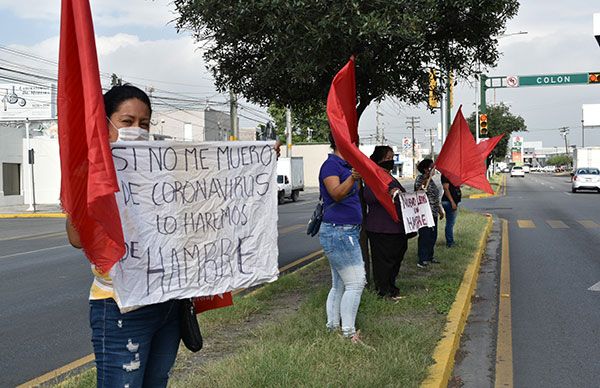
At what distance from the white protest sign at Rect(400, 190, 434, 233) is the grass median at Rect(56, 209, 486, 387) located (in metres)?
0.81

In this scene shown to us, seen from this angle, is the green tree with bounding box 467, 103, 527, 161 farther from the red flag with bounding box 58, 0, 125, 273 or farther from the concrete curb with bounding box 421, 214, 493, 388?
the red flag with bounding box 58, 0, 125, 273

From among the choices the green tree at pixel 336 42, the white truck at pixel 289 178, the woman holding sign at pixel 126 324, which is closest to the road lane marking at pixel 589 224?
the green tree at pixel 336 42

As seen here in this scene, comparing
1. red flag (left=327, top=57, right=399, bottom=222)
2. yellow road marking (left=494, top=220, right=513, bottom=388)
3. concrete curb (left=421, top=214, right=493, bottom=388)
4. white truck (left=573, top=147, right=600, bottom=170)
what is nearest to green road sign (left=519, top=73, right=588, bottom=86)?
white truck (left=573, top=147, right=600, bottom=170)

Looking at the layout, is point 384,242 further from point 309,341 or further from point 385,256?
point 309,341

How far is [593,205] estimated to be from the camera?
26969mm

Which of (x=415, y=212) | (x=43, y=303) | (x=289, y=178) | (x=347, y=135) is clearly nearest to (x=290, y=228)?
(x=43, y=303)

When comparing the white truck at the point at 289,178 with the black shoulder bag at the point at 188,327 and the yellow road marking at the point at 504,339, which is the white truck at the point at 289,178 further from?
the black shoulder bag at the point at 188,327

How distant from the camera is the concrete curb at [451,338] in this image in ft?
15.8

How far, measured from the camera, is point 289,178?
119 ft

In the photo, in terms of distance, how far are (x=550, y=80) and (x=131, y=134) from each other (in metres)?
34.6

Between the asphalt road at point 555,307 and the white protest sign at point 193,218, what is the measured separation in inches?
124

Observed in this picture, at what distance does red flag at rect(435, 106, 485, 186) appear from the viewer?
8.12m

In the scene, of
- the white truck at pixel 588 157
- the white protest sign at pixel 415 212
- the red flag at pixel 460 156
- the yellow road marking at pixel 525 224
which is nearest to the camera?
the white protest sign at pixel 415 212

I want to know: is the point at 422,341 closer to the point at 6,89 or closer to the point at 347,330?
the point at 347,330
